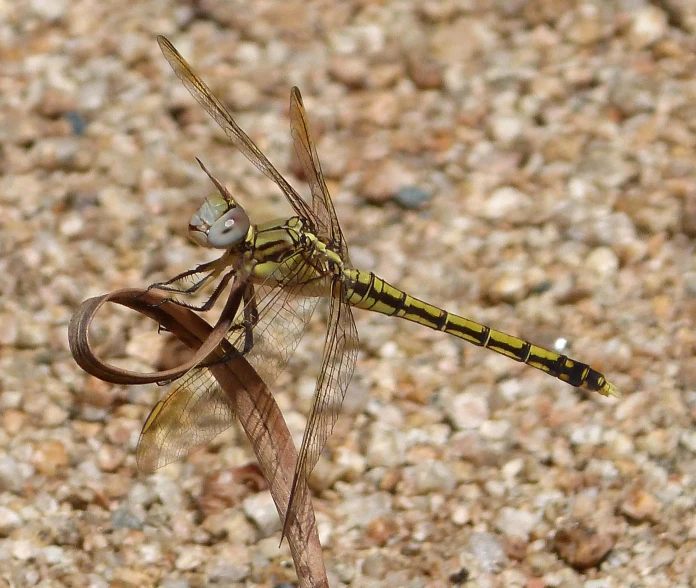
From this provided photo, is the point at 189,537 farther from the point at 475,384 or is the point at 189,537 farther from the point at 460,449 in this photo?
the point at 475,384

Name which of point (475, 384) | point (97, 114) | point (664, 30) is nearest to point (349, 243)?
point (475, 384)

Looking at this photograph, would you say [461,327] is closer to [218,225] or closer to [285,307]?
[285,307]

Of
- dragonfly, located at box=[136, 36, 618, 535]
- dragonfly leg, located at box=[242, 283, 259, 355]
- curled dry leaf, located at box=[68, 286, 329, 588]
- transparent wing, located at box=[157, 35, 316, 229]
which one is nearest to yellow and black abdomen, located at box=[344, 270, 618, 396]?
dragonfly, located at box=[136, 36, 618, 535]

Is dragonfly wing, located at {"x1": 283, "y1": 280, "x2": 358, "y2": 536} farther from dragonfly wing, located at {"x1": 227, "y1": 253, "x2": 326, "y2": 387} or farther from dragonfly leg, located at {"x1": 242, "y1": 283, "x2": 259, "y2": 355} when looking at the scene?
dragonfly leg, located at {"x1": 242, "y1": 283, "x2": 259, "y2": 355}

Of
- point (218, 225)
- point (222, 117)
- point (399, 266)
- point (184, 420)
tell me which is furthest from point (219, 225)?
point (399, 266)

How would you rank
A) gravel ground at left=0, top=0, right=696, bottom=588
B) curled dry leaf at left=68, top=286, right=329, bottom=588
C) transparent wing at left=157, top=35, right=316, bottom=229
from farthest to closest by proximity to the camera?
1. transparent wing at left=157, top=35, right=316, bottom=229
2. gravel ground at left=0, top=0, right=696, bottom=588
3. curled dry leaf at left=68, top=286, right=329, bottom=588

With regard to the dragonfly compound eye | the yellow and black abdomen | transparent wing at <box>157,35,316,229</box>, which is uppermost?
transparent wing at <box>157,35,316,229</box>

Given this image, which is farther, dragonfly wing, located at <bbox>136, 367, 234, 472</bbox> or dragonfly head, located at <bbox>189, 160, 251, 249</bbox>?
dragonfly head, located at <bbox>189, 160, 251, 249</bbox>

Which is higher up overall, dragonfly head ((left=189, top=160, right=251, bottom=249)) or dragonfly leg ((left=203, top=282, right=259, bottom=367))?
dragonfly head ((left=189, top=160, right=251, bottom=249))
